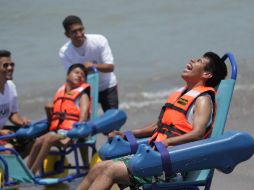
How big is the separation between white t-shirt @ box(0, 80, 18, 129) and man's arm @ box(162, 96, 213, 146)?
2585 millimetres

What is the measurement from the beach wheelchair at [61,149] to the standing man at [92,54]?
29cm

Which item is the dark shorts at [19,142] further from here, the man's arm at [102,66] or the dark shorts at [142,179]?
the dark shorts at [142,179]

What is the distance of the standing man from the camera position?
683cm

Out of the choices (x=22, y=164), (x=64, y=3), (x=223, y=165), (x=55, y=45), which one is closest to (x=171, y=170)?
(x=223, y=165)

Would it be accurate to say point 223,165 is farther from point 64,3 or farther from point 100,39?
point 64,3

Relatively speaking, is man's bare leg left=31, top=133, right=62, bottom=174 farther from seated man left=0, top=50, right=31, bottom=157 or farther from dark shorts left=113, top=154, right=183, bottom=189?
dark shorts left=113, top=154, right=183, bottom=189

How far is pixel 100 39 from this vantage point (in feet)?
22.9

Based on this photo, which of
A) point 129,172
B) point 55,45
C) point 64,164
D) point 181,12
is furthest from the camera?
point 181,12

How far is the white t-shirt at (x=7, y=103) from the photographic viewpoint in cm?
657

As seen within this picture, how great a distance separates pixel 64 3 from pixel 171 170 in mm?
13156

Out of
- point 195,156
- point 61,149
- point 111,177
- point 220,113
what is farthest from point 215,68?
point 61,149

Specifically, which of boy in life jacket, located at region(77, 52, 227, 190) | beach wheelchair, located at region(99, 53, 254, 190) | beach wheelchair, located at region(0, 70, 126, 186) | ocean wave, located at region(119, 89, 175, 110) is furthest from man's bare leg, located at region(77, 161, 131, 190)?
ocean wave, located at region(119, 89, 175, 110)

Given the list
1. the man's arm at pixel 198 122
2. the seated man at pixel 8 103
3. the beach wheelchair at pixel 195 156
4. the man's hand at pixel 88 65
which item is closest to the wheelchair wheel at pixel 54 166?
the seated man at pixel 8 103

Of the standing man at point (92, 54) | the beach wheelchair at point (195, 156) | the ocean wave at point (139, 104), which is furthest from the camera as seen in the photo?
the ocean wave at point (139, 104)
